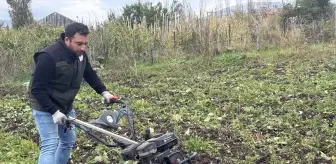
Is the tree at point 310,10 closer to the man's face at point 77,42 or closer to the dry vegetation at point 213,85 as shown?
the dry vegetation at point 213,85

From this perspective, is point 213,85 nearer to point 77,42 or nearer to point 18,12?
point 77,42

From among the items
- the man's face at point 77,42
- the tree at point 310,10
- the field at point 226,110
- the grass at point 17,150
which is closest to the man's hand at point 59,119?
the man's face at point 77,42

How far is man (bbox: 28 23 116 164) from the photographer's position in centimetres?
392

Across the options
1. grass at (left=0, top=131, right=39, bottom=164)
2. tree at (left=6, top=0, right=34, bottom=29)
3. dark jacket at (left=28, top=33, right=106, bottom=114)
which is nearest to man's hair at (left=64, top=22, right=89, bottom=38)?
dark jacket at (left=28, top=33, right=106, bottom=114)

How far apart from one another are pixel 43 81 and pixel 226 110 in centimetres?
410

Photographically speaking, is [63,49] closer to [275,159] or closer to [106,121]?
[106,121]

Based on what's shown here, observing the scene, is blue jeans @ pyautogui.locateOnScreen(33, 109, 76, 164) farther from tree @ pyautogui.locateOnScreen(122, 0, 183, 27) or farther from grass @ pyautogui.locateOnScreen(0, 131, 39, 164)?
tree @ pyautogui.locateOnScreen(122, 0, 183, 27)

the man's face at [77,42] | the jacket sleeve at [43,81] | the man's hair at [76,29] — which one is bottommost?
the jacket sleeve at [43,81]

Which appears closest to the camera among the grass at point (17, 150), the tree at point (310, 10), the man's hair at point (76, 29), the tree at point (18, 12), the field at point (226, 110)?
the man's hair at point (76, 29)

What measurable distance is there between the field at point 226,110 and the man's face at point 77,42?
1.73m

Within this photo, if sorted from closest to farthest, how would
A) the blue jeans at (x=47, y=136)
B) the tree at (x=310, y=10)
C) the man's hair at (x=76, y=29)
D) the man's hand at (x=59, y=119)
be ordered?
the man's hand at (x=59, y=119) < the man's hair at (x=76, y=29) < the blue jeans at (x=47, y=136) < the tree at (x=310, y=10)

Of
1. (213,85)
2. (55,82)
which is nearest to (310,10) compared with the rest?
(213,85)

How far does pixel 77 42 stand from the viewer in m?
4.04

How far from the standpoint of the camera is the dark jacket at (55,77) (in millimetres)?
3922
